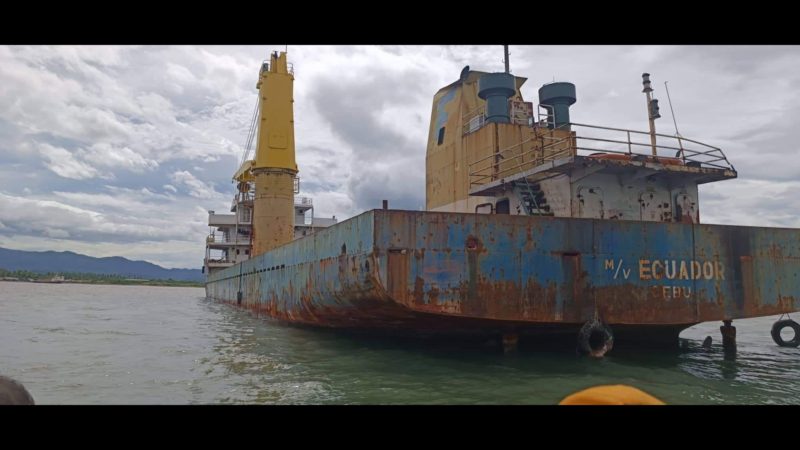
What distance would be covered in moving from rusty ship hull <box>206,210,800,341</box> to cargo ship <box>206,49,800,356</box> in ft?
0.07

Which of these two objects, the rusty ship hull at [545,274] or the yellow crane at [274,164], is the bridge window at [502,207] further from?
the yellow crane at [274,164]

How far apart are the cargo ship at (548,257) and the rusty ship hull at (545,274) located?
0.07 ft

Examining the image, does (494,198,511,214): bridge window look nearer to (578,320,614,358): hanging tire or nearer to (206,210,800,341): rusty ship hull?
(206,210,800,341): rusty ship hull

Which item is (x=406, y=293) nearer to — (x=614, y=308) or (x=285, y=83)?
(x=614, y=308)

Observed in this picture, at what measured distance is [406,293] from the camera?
827 cm

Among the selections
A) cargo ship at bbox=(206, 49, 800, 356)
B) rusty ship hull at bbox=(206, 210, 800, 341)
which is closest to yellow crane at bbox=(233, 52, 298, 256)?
cargo ship at bbox=(206, 49, 800, 356)

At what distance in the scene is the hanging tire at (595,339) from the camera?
28.6ft

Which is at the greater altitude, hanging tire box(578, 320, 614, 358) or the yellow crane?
the yellow crane

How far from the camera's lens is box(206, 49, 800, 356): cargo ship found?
8.48m

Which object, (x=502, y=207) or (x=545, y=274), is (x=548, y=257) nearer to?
(x=545, y=274)

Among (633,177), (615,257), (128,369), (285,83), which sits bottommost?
(128,369)

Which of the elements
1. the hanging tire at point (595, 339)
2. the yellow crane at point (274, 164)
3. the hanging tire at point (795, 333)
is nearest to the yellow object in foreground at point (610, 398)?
the hanging tire at point (595, 339)
